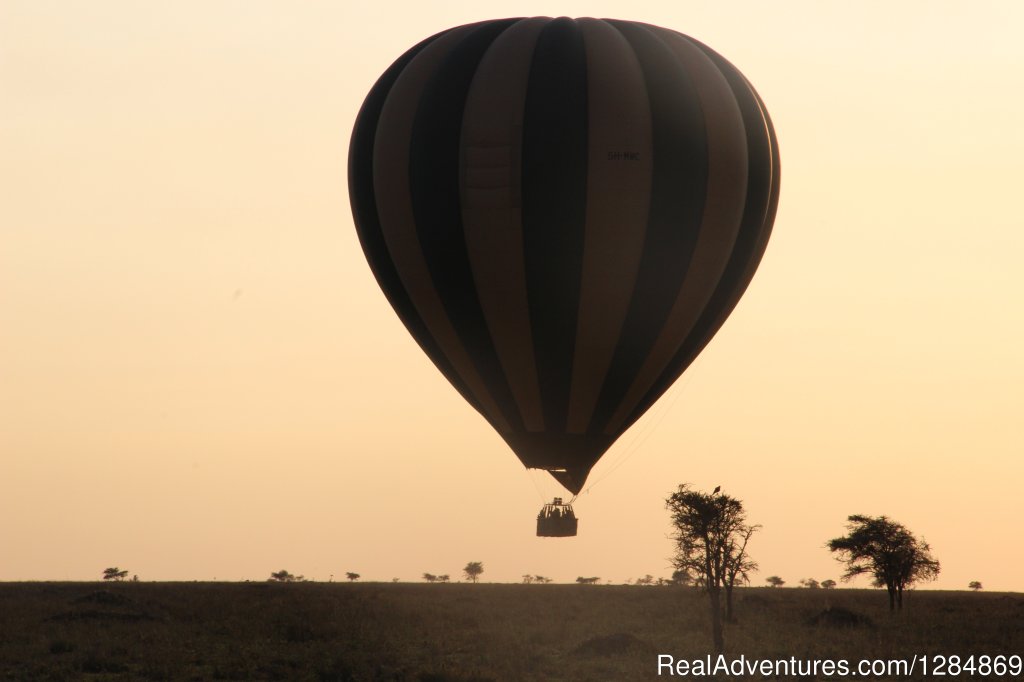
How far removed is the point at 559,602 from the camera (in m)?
61.3

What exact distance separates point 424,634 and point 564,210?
66.9 feet

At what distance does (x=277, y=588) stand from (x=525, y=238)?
4192 cm

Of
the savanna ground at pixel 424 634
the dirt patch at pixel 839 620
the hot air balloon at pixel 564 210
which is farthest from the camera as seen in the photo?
the dirt patch at pixel 839 620

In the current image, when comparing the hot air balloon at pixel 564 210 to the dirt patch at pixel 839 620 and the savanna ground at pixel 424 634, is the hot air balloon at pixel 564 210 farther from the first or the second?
the dirt patch at pixel 839 620

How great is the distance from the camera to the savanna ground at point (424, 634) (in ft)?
128

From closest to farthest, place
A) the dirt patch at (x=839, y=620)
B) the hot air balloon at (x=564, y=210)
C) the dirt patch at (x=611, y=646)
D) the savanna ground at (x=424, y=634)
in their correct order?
the hot air balloon at (x=564, y=210), the savanna ground at (x=424, y=634), the dirt patch at (x=611, y=646), the dirt patch at (x=839, y=620)

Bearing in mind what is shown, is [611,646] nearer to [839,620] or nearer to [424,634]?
[424,634]

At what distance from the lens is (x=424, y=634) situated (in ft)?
154

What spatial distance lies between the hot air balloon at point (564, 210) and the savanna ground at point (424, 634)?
929cm

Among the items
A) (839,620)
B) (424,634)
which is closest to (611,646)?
A: (424,634)

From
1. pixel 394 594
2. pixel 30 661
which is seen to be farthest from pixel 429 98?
pixel 394 594

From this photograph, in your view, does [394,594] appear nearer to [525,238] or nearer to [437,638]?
[437,638]

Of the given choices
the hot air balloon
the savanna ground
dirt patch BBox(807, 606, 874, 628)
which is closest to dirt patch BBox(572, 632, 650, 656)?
the savanna ground

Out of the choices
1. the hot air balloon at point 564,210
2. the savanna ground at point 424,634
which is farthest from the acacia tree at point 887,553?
the hot air balloon at point 564,210
